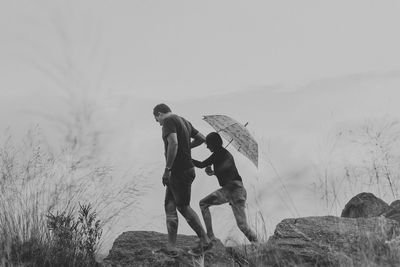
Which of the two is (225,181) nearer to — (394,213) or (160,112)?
(160,112)

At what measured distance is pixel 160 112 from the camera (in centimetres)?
780

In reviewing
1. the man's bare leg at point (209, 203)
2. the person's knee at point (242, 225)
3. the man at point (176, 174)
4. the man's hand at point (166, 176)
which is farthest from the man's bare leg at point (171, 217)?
the person's knee at point (242, 225)

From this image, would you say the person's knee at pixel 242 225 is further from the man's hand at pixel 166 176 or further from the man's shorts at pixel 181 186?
the man's hand at pixel 166 176

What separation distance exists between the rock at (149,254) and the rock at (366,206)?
9.88 ft

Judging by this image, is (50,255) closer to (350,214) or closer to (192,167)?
(192,167)

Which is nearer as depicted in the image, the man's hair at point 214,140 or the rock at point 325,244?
the rock at point 325,244

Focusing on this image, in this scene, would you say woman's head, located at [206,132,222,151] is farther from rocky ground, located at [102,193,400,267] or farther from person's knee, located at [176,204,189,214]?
rocky ground, located at [102,193,400,267]

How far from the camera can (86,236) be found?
6938 millimetres

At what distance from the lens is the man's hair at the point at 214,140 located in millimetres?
7977

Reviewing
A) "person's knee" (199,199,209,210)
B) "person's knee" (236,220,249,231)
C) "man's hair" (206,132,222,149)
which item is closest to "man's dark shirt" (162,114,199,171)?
"man's hair" (206,132,222,149)

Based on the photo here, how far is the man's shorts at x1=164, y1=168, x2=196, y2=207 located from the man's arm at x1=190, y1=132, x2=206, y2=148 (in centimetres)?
69

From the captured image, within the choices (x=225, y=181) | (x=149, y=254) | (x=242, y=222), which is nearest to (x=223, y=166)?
(x=225, y=181)

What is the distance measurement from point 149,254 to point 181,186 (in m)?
1.29

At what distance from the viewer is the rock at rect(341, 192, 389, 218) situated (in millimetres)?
10354
